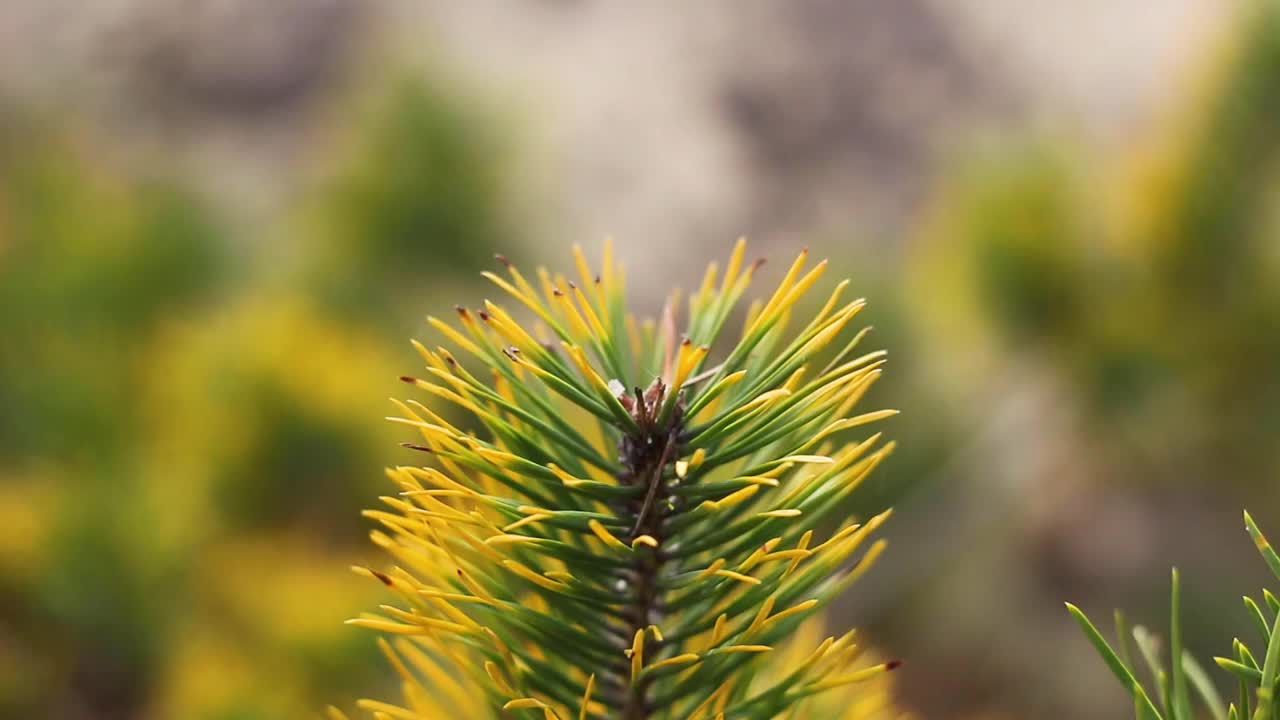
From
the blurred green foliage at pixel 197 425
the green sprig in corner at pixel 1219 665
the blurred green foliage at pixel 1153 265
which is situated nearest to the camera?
the green sprig in corner at pixel 1219 665

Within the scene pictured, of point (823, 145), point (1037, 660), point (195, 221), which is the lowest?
point (1037, 660)

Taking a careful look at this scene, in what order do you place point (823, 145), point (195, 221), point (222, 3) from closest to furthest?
point (195, 221), point (823, 145), point (222, 3)

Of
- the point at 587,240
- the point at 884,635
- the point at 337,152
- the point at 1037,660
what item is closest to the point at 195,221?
the point at 337,152

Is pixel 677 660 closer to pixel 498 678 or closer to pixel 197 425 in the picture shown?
pixel 498 678

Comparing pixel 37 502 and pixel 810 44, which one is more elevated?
pixel 810 44

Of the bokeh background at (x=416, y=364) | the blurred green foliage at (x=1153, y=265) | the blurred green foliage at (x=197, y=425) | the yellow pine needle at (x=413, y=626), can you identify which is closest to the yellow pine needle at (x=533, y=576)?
the yellow pine needle at (x=413, y=626)

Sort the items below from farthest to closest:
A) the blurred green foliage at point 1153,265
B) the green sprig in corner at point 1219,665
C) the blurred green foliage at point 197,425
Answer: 1. the blurred green foliage at point 1153,265
2. the blurred green foliage at point 197,425
3. the green sprig in corner at point 1219,665

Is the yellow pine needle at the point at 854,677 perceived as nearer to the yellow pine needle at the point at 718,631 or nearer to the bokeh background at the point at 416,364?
the yellow pine needle at the point at 718,631

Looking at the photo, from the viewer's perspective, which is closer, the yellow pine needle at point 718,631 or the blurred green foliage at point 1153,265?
the yellow pine needle at point 718,631

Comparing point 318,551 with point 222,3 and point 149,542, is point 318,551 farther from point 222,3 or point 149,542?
point 222,3

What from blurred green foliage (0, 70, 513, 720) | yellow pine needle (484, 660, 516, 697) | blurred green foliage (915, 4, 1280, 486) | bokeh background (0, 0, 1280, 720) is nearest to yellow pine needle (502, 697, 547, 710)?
yellow pine needle (484, 660, 516, 697)
